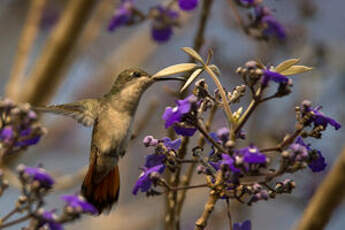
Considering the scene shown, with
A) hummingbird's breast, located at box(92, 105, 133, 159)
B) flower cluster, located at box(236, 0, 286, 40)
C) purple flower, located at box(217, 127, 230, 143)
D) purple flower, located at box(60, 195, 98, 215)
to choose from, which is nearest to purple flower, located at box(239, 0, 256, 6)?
flower cluster, located at box(236, 0, 286, 40)

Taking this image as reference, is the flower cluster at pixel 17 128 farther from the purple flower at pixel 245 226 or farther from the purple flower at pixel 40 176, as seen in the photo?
the purple flower at pixel 245 226

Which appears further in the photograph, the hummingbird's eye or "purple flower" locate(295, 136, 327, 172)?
the hummingbird's eye

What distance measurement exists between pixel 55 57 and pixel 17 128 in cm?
330

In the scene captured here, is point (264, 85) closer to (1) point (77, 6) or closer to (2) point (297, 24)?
(1) point (77, 6)

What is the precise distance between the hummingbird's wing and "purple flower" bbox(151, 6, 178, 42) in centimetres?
159

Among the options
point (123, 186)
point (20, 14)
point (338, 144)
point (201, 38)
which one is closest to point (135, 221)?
point (123, 186)

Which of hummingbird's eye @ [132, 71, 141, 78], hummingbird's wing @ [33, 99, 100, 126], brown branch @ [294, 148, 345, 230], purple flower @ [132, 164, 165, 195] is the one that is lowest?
brown branch @ [294, 148, 345, 230]

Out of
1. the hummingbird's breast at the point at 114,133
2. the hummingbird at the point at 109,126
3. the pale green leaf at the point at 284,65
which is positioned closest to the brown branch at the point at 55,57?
the hummingbird at the point at 109,126

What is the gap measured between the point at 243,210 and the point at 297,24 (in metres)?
2.61

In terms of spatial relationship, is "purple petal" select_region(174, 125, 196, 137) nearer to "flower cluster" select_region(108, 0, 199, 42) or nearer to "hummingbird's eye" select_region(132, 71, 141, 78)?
"hummingbird's eye" select_region(132, 71, 141, 78)

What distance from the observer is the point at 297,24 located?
6.98m

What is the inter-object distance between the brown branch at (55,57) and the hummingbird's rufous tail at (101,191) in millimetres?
2402

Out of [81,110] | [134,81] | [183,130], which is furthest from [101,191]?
[183,130]

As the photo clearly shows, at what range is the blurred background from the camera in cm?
627
